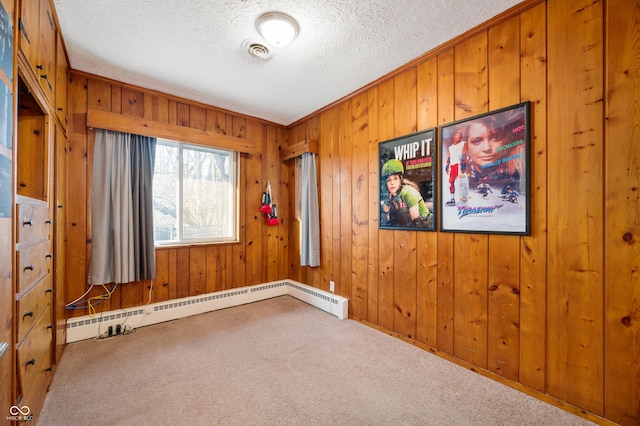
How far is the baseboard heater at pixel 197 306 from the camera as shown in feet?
8.40

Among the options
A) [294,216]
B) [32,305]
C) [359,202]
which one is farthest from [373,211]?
[32,305]

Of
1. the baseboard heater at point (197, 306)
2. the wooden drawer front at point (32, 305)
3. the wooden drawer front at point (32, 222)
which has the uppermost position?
the wooden drawer front at point (32, 222)

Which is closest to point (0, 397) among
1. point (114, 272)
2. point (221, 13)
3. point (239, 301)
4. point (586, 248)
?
point (114, 272)

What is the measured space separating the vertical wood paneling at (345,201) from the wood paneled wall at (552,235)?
0.73m

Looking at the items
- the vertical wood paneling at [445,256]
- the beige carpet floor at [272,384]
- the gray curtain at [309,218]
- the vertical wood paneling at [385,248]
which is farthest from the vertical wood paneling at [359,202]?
the vertical wood paneling at [445,256]

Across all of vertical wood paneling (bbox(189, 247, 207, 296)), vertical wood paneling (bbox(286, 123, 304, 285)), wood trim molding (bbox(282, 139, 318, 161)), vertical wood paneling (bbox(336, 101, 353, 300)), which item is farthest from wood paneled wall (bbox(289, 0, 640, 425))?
vertical wood paneling (bbox(189, 247, 207, 296))

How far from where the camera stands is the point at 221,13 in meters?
1.84

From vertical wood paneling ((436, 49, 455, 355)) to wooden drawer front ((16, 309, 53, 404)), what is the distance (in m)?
2.57

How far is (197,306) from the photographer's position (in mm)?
3201

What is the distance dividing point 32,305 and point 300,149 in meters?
2.86

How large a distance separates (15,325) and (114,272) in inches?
64.3

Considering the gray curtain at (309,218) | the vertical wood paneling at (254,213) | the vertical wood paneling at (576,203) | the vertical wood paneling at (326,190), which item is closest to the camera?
the vertical wood paneling at (576,203)

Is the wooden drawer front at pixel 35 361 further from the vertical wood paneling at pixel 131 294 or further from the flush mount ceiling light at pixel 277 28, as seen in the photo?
the flush mount ceiling light at pixel 277 28

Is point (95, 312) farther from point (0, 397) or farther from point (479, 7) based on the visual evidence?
point (479, 7)
